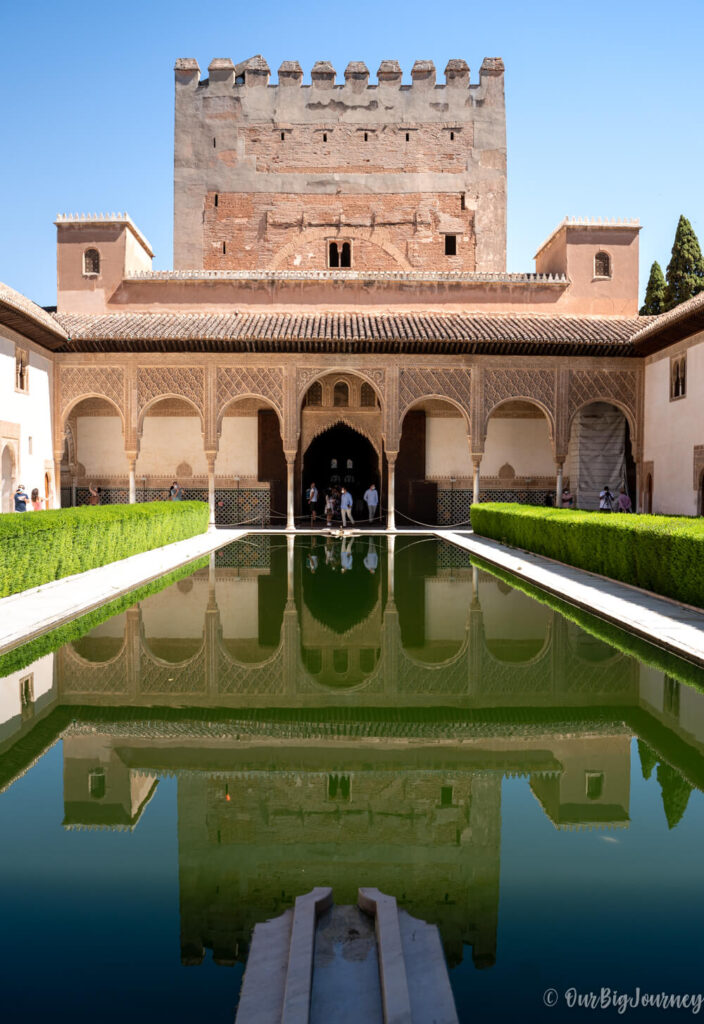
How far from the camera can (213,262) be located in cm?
2333

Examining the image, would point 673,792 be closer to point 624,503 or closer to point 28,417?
point 28,417

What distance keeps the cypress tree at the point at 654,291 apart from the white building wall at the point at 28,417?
19448 mm

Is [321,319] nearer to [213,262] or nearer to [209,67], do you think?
[213,262]

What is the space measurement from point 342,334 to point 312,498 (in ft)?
14.4

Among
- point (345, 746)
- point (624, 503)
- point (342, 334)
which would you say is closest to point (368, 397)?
point (342, 334)

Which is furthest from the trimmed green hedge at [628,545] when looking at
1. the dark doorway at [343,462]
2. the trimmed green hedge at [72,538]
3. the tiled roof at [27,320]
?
the tiled roof at [27,320]

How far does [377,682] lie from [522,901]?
2449 mm

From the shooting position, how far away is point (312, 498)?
20.0 meters

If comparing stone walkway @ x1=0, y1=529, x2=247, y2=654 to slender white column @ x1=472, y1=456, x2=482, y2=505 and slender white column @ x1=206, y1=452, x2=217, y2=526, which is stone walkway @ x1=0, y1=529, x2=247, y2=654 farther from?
slender white column @ x1=472, y1=456, x2=482, y2=505

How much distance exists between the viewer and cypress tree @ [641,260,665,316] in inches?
1069

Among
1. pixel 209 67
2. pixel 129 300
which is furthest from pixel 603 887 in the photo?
pixel 209 67

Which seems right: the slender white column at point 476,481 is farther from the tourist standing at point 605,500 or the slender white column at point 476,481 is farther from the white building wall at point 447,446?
the tourist standing at point 605,500

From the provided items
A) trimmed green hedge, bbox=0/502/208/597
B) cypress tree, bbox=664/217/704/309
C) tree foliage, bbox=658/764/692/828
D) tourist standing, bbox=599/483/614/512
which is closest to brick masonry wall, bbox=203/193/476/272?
cypress tree, bbox=664/217/704/309

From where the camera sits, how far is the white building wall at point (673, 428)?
15.2 metres
